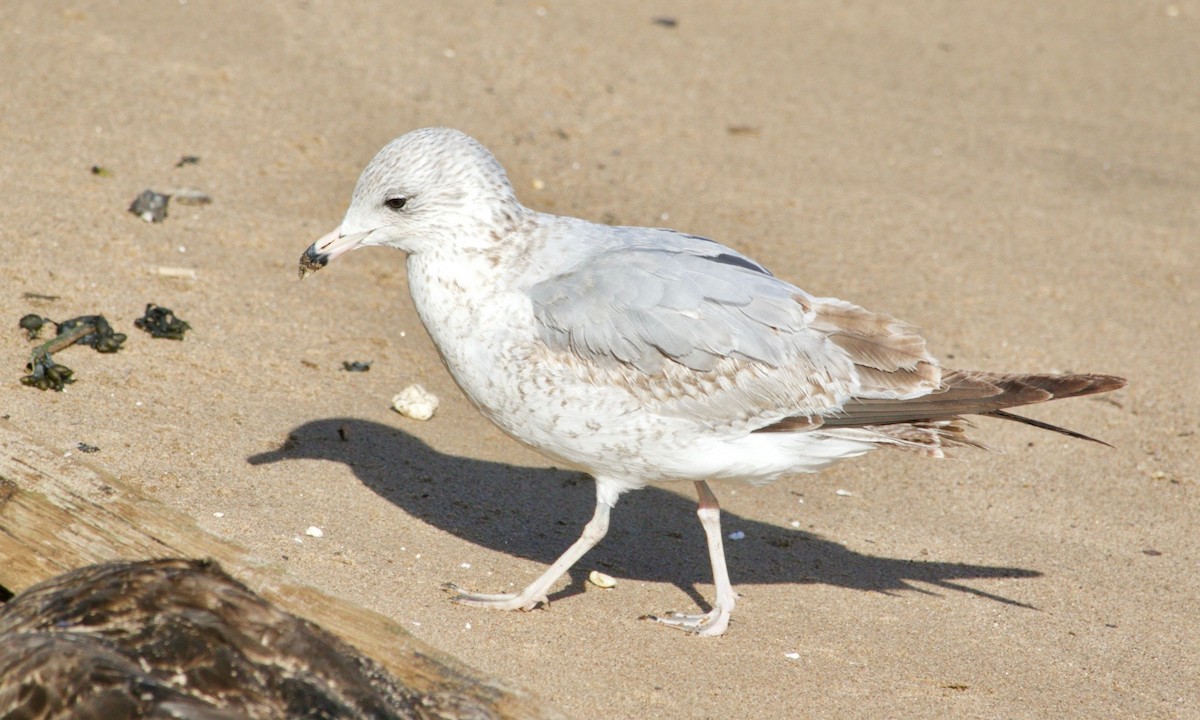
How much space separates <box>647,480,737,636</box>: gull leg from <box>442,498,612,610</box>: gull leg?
1.38 feet

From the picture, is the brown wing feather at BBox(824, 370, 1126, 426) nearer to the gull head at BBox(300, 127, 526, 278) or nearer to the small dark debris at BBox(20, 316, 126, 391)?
the gull head at BBox(300, 127, 526, 278)

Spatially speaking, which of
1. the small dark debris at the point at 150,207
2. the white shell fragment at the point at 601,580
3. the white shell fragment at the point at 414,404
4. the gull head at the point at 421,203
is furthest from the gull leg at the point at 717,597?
the small dark debris at the point at 150,207

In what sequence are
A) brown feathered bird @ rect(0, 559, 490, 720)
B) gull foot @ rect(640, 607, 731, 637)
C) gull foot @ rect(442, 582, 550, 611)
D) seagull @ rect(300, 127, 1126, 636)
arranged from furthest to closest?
gull foot @ rect(640, 607, 731, 637)
gull foot @ rect(442, 582, 550, 611)
seagull @ rect(300, 127, 1126, 636)
brown feathered bird @ rect(0, 559, 490, 720)

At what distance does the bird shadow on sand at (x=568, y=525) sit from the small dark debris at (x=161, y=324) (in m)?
0.90

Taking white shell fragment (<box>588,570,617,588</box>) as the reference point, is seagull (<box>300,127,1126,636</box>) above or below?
above

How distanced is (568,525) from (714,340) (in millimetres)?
1543

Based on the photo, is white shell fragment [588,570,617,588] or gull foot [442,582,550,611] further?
white shell fragment [588,570,617,588]

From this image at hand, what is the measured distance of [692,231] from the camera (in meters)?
8.66

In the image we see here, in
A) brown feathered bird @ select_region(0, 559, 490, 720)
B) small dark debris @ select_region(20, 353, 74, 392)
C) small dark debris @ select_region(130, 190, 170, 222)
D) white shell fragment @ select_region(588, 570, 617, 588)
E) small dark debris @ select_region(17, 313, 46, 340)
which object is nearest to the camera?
brown feathered bird @ select_region(0, 559, 490, 720)

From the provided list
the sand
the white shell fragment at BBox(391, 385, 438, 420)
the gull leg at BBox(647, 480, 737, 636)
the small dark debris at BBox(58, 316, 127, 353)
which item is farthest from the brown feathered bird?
the white shell fragment at BBox(391, 385, 438, 420)

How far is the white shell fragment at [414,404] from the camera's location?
6.58 meters

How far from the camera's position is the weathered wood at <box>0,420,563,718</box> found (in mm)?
4070

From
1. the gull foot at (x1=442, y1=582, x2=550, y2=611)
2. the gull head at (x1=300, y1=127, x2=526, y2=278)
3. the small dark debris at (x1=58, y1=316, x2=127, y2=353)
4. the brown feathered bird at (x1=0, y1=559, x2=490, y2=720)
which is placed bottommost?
the gull foot at (x1=442, y1=582, x2=550, y2=611)

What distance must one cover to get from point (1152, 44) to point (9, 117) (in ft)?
33.3
